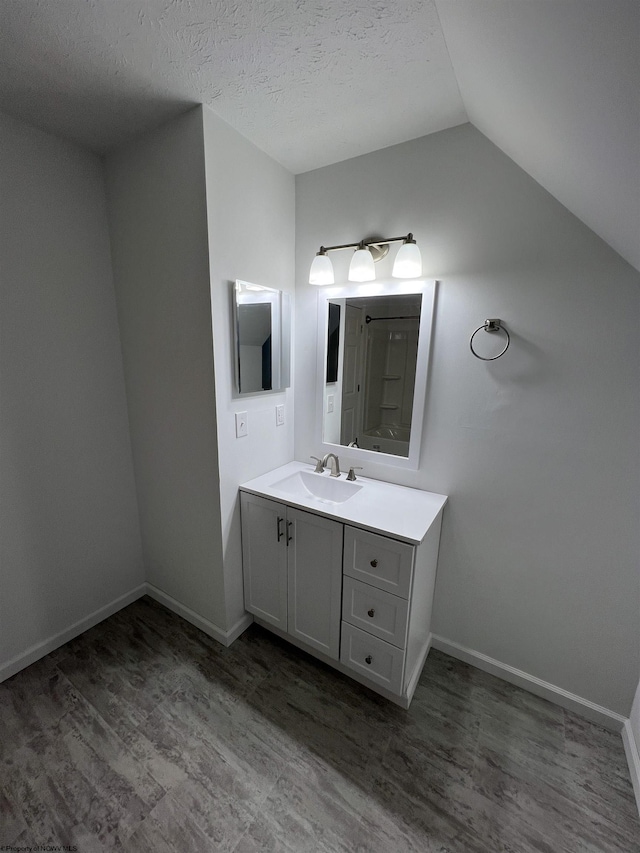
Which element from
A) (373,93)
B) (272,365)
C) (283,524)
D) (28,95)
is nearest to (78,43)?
(28,95)

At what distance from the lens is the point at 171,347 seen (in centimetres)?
172

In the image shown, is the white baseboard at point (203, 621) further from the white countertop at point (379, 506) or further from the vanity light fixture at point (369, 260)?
the vanity light fixture at point (369, 260)

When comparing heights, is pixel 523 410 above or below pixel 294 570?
above

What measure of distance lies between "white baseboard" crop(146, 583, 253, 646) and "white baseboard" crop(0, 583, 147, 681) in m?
0.14

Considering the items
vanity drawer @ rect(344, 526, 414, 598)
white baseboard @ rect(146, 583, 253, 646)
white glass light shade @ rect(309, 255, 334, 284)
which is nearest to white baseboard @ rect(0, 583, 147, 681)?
white baseboard @ rect(146, 583, 253, 646)

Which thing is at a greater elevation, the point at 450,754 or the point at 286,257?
the point at 286,257

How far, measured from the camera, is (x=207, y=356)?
1586 millimetres

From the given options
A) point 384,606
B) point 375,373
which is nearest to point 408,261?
point 375,373

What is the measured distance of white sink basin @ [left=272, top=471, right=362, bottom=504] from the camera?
1.91 m

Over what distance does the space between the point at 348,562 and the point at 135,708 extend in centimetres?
119

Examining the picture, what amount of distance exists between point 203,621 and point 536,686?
1760 millimetres

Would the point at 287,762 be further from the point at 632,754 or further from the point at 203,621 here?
the point at 632,754

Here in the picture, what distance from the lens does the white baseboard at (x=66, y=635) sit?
5.54 ft

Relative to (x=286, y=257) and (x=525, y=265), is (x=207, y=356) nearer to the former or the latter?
(x=286, y=257)
